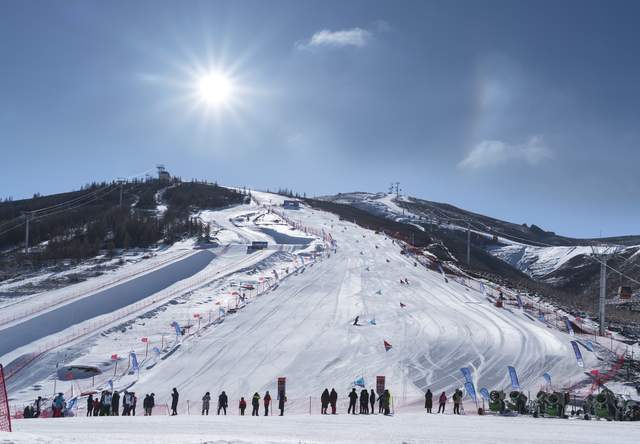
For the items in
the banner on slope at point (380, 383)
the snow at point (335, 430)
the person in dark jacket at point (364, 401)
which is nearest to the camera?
the snow at point (335, 430)

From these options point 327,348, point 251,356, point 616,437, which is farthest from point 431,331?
point 616,437

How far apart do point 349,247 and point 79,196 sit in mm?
77146

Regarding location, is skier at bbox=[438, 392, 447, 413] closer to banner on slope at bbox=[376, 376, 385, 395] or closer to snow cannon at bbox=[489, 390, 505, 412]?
snow cannon at bbox=[489, 390, 505, 412]

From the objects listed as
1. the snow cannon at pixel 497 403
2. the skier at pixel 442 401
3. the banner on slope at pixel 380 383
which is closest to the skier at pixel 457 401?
the skier at pixel 442 401

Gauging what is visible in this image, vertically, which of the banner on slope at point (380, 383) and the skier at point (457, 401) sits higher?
the banner on slope at point (380, 383)

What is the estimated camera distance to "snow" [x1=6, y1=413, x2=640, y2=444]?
12.2 metres

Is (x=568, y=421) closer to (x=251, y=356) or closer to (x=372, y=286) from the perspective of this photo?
(x=251, y=356)

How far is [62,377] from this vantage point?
2723 cm

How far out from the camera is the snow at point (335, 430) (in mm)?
12203

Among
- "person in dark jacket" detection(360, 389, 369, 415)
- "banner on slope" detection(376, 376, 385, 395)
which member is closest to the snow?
"person in dark jacket" detection(360, 389, 369, 415)

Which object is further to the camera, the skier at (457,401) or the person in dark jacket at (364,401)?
the skier at (457,401)

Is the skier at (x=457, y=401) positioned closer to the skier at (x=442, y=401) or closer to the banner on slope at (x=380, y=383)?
the skier at (x=442, y=401)

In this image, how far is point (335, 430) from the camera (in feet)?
46.5

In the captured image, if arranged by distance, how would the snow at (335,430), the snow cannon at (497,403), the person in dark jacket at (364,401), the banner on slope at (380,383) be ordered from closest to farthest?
the snow at (335,430) → the person in dark jacket at (364,401) → the snow cannon at (497,403) → the banner on slope at (380,383)
